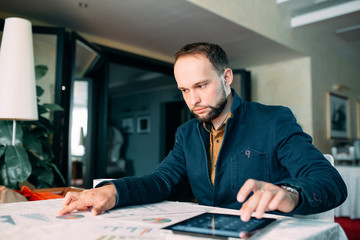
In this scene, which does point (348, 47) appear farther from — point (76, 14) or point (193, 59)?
point (193, 59)

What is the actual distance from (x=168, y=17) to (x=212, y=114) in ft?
7.05

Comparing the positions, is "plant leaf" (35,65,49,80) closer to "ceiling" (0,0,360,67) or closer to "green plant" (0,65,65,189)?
"green plant" (0,65,65,189)

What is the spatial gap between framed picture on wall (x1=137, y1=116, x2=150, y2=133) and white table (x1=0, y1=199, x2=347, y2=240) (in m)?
7.21

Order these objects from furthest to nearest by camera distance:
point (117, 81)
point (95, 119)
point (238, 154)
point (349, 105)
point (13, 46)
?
point (117, 81) < point (349, 105) < point (95, 119) < point (13, 46) < point (238, 154)

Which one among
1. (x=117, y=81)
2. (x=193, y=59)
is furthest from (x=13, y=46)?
(x=117, y=81)

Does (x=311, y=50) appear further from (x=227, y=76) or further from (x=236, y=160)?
(x=236, y=160)

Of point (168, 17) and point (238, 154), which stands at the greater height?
point (168, 17)

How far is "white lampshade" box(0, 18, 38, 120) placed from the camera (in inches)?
78.3

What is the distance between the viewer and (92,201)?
2.93 ft

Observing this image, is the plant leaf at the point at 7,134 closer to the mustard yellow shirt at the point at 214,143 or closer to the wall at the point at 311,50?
the mustard yellow shirt at the point at 214,143

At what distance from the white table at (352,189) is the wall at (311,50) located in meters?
1.08

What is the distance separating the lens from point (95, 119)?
3.55m

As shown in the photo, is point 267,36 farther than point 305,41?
No

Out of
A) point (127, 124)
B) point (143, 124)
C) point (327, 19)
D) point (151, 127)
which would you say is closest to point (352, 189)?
point (327, 19)
